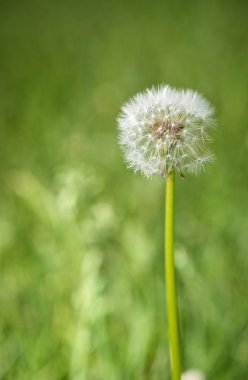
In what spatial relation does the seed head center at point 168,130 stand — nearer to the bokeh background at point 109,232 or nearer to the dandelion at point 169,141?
the dandelion at point 169,141

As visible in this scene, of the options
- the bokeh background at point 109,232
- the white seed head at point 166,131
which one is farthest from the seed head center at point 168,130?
the bokeh background at point 109,232

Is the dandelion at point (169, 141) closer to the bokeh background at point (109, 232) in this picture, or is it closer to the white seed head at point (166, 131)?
the white seed head at point (166, 131)

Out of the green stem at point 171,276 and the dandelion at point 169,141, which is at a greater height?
the dandelion at point 169,141

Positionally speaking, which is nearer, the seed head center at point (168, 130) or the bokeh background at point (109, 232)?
the seed head center at point (168, 130)

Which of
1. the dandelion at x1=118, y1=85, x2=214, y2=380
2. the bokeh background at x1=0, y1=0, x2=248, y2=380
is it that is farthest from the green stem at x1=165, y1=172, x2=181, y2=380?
the bokeh background at x1=0, y1=0, x2=248, y2=380

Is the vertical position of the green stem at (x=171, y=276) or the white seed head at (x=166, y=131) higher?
the white seed head at (x=166, y=131)

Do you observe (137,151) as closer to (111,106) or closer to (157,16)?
(111,106)

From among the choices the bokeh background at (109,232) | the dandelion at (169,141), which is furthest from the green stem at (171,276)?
the bokeh background at (109,232)

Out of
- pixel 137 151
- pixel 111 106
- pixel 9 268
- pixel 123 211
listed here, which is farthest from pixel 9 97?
pixel 137 151
